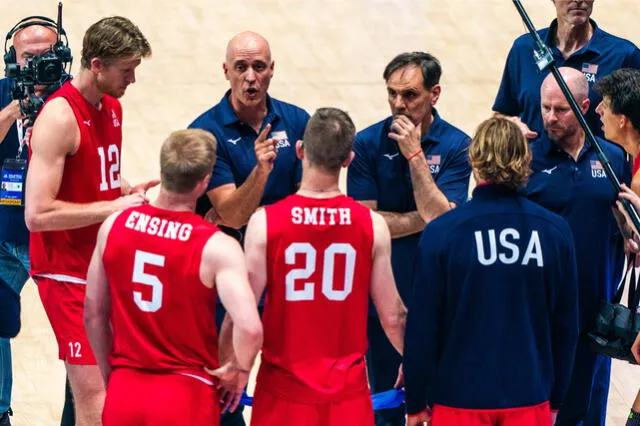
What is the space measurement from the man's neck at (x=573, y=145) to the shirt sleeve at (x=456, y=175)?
1.55ft

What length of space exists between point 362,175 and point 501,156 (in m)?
1.42

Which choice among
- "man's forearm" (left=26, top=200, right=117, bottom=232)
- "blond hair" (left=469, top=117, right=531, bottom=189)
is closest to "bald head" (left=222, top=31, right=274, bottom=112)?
"man's forearm" (left=26, top=200, right=117, bottom=232)

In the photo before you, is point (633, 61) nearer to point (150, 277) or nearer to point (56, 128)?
point (56, 128)

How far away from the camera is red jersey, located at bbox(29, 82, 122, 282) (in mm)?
5691

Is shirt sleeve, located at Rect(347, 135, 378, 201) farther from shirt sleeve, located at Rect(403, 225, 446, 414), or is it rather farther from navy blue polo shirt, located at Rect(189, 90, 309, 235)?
shirt sleeve, located at Rect(403, 225, 446, 414)

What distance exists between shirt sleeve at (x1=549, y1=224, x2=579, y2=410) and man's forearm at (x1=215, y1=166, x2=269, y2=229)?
150cm

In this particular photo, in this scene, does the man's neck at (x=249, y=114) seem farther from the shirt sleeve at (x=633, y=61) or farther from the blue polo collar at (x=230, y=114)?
the shirt sleeve at (x=633, y=61)

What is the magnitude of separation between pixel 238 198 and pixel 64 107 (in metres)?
0.86

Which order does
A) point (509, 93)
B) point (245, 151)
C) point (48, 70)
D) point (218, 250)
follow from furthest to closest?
point (509, 93) → point (48, 70) → point (245, 151) → point (218, 250)

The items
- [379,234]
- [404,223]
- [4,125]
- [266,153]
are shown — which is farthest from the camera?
[4,125]

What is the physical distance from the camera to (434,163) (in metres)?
6.12

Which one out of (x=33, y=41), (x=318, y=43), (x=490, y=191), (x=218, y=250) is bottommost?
(x=218, y=250)

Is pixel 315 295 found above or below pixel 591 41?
below

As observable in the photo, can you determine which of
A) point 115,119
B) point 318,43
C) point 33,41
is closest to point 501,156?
point 115,119
